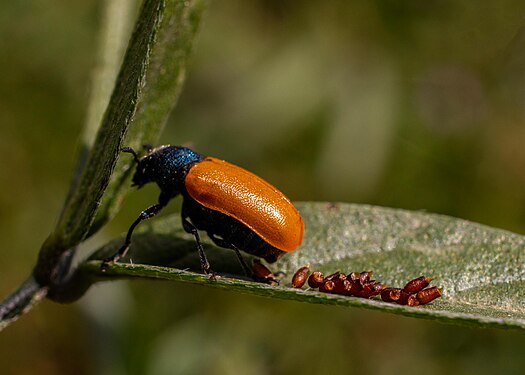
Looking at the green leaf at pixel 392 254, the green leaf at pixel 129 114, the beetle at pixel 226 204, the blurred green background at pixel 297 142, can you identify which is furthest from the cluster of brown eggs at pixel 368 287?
the blurred green background at pixel 297 142

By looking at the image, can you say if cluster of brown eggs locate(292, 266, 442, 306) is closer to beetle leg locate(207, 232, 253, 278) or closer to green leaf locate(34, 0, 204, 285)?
beetle leg locate(207, 232, 253, 278)

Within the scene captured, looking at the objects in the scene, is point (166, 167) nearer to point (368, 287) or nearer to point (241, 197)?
point (241, 197)

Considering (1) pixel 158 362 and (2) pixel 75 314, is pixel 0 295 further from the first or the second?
(1) pixel 158 362

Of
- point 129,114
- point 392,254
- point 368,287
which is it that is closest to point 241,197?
point 392,254

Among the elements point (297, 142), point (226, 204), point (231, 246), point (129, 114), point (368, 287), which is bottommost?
point (297, 142)

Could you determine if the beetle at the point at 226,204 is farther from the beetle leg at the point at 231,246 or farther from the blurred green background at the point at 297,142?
the blurred green background at the point at 297,142

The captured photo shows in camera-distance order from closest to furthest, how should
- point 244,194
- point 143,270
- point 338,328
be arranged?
1. point 143,270
2. point 244,194
3. point 338,328

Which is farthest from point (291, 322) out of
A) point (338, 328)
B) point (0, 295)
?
point (0, 295)
